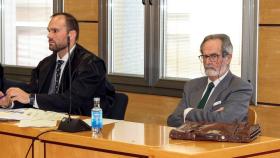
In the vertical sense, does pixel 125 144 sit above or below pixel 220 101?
below

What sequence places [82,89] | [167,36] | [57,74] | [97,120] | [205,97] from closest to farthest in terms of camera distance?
1. [97,120]
2. [205,97]
3. [82,89]
4. [57,74]
5. [167,36]

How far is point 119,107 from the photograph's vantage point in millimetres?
4516

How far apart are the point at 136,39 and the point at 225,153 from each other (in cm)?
307

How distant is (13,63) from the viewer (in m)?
7.12

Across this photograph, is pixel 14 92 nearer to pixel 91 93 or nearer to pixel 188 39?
pixel 91 93

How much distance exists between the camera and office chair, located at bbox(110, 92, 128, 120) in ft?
14.8

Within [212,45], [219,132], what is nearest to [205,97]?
[212,45]

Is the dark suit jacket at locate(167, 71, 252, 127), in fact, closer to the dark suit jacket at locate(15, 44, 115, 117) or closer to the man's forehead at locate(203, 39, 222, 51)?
the man's forehead at locate(203, 39, 222, 51)

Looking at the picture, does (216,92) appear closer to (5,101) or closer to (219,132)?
(219,132)

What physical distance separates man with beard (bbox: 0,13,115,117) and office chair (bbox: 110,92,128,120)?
0.14ft

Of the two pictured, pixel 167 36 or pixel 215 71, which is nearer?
pixel 215 71

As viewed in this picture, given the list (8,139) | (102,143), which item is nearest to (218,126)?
(102,143)

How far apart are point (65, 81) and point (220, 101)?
1.26 meters

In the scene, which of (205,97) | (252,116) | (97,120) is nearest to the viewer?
(97,120)
